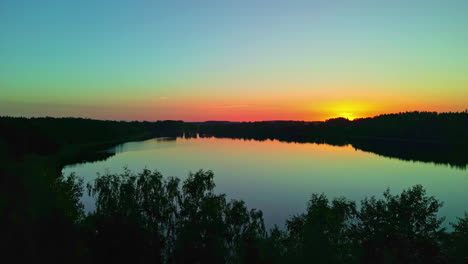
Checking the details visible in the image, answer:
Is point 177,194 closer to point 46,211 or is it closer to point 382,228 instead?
point 46,211

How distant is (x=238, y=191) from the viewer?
170 ft

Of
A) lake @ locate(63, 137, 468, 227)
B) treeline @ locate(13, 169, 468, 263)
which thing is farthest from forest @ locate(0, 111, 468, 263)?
lake @ locate(63, 137, 468, 227)

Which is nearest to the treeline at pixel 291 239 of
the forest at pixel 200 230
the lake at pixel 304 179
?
the forest at pixel 200 230

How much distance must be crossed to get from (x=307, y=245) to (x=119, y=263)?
36.7 feet

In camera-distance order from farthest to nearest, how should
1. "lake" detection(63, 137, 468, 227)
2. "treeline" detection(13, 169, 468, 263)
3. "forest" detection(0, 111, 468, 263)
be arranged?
"lake" detection(63, 137, 468, 227) < "forest" detection(0, 111, 468, 263) < "treeline" detection(13, 169, 468, 263)

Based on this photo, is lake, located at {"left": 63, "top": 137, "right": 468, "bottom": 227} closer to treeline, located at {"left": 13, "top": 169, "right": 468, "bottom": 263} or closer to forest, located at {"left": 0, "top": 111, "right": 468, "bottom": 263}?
forest, located at {"left": 0, "top": 111, "right": 468, "bottom": 263}

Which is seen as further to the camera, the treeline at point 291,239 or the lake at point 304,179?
the lake at point 304,179

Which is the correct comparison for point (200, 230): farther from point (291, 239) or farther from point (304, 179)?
point (304, 179)

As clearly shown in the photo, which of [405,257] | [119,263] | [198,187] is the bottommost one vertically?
[119,263]

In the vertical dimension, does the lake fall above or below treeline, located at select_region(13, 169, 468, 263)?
below

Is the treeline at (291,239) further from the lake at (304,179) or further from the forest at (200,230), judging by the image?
the lake at (304,179)

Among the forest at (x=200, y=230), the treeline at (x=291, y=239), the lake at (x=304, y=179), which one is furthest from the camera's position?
the lake at (x=304, y=179)

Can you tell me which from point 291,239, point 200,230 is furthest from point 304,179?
point 291,239

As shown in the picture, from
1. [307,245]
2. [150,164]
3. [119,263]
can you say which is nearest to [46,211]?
[119,263]
